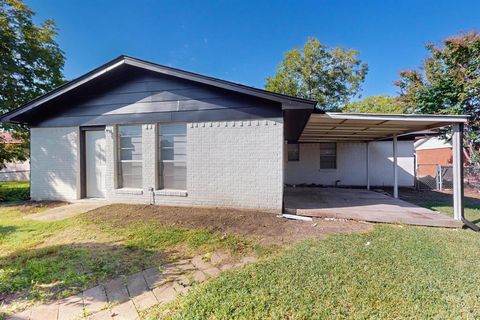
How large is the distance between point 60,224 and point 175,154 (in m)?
3.08

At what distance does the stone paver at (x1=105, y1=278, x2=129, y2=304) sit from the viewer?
2416mm

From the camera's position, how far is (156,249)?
3.73m

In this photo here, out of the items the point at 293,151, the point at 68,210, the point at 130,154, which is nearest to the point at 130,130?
the point at 130,154

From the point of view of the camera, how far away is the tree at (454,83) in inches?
402

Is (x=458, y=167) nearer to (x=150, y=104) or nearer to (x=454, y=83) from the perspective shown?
(x=454, y=83)

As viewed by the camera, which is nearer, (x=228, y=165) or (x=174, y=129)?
(x=228, y=165)

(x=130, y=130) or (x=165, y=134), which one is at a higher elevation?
(x=130, y=130)

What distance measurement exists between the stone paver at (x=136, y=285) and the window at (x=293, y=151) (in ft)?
35.9

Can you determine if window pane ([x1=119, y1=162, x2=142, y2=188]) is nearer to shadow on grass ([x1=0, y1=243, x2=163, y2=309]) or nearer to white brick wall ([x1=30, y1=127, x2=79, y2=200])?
white brick wall ([x1=30, y1=127, x2=79, y2=200])

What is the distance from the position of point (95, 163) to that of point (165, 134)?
2.83m

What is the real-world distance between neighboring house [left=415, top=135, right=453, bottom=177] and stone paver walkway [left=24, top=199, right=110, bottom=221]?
17.3 meters

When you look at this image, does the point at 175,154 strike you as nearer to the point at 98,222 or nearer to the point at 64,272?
the point at 98,222

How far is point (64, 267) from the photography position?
10.1 ft

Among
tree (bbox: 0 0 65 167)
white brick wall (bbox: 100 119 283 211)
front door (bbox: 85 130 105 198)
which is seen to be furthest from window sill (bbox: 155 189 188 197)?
tree (bbox: 0 0 65 167)
